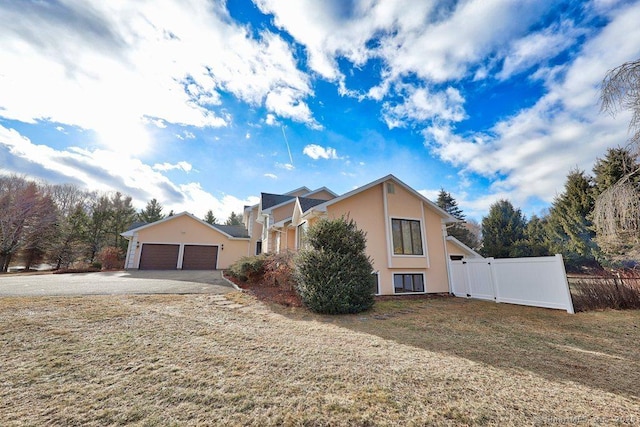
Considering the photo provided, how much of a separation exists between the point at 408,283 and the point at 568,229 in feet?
64.6

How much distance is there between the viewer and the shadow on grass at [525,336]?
372 cm

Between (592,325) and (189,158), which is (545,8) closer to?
(592,325)

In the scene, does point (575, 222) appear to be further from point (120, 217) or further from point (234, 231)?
point (120, 217)

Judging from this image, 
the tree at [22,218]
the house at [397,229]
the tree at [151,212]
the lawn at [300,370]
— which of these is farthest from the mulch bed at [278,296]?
the tree at [151,212]

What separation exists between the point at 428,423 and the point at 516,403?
1.20 metres

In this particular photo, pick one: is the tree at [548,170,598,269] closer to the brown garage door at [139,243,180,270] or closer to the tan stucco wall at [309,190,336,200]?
the tan stucco wall at [309,190,336,200]

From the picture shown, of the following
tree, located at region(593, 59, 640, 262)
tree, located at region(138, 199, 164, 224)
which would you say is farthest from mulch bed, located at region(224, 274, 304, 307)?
tree, located at region(138, 199, 164, 224)

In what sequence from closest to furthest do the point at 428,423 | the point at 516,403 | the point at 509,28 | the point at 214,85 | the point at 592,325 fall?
1. the point at 428,423
2. the point at 516,403
3. the point at 592,325
4. the point at 509,28
5. the point at 214,85

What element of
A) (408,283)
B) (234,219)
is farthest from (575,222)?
(234,219)

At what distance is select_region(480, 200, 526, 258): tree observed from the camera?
26.4m

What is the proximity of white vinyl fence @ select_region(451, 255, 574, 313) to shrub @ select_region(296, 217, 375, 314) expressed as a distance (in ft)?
18.2

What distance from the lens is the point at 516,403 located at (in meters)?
2.74

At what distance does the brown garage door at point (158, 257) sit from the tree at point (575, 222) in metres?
33.0

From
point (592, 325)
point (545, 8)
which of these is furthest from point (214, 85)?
point (592, 325)
